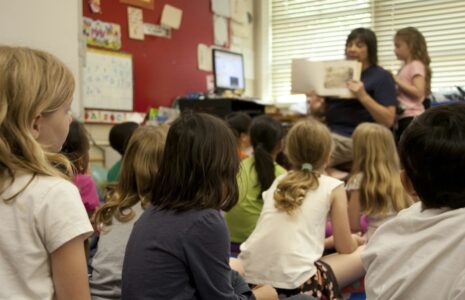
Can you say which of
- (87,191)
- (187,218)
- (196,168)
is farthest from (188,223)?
(87,191)

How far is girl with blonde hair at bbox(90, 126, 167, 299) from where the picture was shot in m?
1.46

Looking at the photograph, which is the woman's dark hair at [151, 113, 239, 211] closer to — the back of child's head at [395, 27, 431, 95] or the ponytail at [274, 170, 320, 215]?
the ponytail at [274, 170, 320, 215]

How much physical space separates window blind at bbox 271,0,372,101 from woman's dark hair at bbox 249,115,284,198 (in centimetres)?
250

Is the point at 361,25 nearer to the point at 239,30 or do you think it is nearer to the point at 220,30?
the point at 239,30

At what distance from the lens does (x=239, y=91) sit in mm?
4465

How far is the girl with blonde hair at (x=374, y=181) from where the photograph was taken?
7.12 ft

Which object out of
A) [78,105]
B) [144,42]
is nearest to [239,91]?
[144,42]

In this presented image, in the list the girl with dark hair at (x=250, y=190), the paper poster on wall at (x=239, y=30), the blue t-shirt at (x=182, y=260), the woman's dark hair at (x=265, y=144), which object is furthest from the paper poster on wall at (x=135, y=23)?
the blue t-shirt at (x=182, y=260)

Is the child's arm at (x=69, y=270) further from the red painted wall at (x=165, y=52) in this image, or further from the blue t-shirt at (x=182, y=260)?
the red painted wall at (x=165, y=52)

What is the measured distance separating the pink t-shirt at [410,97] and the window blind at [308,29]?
1.28m

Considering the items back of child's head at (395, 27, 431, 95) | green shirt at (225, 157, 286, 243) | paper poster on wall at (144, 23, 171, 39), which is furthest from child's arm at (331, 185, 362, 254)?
paper poster on wall at (144, 23, 171, 39)

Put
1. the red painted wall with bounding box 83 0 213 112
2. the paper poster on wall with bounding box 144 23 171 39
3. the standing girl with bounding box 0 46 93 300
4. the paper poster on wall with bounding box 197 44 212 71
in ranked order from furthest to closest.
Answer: the paper poster on wall with bounding box 197 44 212 71, the paper poster on wall with bounding box 144 23 171 39, the red painted wall with bounding box 83 0 213 112, the standing girl with bounding box 0 46 93 300

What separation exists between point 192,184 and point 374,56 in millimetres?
2344

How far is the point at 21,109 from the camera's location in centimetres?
91
